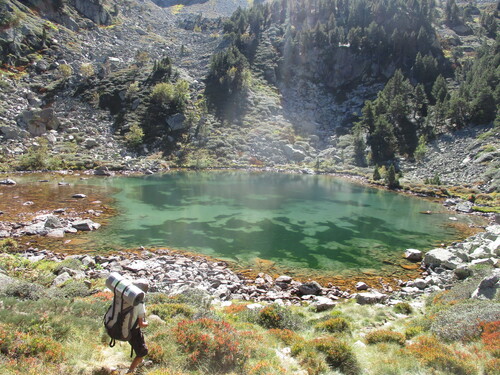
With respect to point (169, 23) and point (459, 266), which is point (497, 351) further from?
point (169, 23)

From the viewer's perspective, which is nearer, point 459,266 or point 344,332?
point 344,332

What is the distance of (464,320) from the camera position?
37.4ft

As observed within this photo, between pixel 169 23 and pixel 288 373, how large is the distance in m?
227

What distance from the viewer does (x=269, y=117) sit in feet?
378

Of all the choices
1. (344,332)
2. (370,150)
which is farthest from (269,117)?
(344,332)

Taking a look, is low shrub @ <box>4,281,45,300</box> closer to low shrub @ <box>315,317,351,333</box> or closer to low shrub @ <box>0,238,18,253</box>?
low shrub @ <box>315,317,351,333</box>

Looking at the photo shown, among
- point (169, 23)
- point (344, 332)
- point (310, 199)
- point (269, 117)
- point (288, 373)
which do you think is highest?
point (169, 23)

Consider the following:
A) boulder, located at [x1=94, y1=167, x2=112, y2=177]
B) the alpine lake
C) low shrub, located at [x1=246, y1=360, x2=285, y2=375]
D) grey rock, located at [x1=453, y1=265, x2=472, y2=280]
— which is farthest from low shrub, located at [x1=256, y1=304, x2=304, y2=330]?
boulder, located at [x1=94, y1=167, x2=112, y2=177]

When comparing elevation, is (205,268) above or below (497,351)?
below

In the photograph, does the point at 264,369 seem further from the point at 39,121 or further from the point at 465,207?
the point at 39,121

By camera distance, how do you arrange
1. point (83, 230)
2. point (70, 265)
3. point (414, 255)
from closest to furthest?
point (70, 265) < point (414, 255) < point (83, 230)

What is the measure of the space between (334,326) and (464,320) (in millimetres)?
4791

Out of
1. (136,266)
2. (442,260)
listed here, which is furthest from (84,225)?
(442,260)

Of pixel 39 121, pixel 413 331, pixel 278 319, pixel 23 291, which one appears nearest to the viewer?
pixel 23 291
